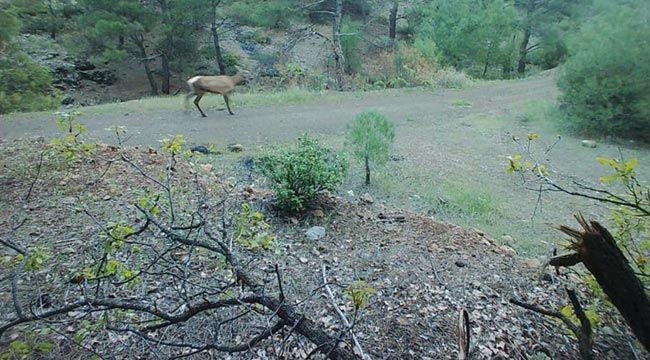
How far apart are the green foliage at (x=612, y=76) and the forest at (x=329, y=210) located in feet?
0.13

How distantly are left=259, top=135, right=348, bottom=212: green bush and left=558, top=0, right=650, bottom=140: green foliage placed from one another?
7.44 meters

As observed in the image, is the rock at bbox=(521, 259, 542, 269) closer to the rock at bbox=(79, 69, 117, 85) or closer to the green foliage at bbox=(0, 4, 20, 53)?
the green foliage at bbox=(0, 4, 20, 53)

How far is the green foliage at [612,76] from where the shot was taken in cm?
855

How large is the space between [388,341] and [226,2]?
15.8 m

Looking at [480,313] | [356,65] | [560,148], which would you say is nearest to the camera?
[480,313]

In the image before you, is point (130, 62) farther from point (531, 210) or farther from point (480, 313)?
point (480, 313)

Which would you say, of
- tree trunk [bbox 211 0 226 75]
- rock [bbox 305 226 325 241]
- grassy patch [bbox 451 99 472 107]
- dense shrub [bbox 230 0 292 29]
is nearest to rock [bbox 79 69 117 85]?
tree trunk [bbox 211 0 226 75]

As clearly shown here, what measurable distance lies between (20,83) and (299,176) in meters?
9.08

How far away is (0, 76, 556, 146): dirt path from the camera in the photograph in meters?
7.53

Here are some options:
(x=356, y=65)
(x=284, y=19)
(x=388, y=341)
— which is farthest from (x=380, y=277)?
(x=356, y=65)

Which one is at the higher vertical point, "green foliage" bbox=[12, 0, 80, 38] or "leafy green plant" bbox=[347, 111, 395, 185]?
"green foliage" bbox=[12, 0, 80, 38]

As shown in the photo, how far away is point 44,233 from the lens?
340cm

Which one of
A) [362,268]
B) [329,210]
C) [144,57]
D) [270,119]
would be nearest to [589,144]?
[270,119]

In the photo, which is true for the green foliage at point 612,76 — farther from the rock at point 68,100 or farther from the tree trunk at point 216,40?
the rock at point 68,100
